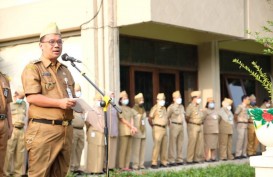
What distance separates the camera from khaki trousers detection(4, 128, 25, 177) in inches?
405

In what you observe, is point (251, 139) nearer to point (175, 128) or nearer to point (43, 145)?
point (175, 128)

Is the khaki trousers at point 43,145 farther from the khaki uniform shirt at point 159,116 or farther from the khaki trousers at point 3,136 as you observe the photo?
the khaki uniform shirt at point 159,116

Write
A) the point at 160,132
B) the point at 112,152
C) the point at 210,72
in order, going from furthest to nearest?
the point at 210,72
the point at 160,132
the point at 112,152

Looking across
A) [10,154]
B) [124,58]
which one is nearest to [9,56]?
[124,58]

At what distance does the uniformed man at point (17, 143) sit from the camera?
1030 centimetres

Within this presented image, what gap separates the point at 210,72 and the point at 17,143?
20.8ft

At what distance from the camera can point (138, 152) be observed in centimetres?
1162

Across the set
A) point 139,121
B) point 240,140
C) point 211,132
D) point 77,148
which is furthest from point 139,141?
point 240,140

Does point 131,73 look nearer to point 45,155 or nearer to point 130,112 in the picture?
point 130,112

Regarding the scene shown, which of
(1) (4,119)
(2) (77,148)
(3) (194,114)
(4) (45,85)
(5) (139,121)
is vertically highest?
(4) (45,85)

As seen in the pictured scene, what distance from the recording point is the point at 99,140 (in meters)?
10.8

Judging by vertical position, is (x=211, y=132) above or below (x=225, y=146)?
above

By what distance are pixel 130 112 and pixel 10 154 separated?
2560 millimetres

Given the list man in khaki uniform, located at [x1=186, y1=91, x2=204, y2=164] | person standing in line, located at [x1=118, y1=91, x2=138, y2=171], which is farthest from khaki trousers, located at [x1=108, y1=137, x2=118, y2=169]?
man in khaki uniform, located at [x1=186, y1=91, x2=204, y2=164]
